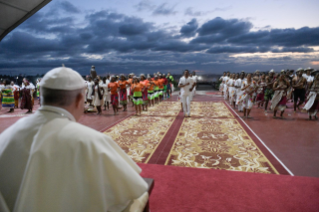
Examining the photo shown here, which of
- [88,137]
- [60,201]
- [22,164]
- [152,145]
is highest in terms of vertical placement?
[88,137]

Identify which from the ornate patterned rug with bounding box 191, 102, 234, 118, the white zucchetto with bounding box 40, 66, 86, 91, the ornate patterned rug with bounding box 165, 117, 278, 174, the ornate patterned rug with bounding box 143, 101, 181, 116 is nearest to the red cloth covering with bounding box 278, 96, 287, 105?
the ornate patterned rug with bounding box 191, 102, 234, 118

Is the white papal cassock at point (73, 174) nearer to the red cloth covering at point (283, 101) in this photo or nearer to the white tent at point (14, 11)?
the white tent at point (14, 11)

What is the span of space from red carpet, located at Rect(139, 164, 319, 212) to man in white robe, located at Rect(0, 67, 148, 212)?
153cm

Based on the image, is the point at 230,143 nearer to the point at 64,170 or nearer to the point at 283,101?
the point at 283,101

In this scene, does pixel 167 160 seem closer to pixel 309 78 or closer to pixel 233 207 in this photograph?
pixel 233 207

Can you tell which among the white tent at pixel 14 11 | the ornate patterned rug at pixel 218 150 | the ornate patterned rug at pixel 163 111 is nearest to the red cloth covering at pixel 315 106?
the ornate patterned rug at pixel 218 150

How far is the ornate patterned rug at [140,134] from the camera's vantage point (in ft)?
13.6

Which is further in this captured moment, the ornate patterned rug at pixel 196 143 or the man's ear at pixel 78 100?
the ornate patterned rug at pixel 196 143

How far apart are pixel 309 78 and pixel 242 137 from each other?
19.3 ft

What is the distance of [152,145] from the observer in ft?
14.9

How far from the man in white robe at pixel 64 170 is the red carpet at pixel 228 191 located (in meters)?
1.53

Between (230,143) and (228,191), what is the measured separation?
7.21 feet

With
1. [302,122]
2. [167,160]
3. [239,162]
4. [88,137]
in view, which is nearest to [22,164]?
[88,137]

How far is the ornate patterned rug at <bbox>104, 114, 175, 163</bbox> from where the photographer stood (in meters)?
4.15
